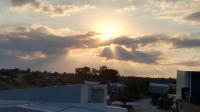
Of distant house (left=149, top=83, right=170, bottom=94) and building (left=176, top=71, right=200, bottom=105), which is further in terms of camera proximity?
distant house (left=149, top=83, right=170, bottom=94)

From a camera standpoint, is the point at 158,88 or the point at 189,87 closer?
the point at 189,87

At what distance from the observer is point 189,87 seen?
87062 mm

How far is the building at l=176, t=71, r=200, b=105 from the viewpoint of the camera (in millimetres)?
83006

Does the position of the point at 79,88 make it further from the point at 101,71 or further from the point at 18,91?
the point at 101,71

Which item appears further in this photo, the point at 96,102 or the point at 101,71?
the point at 101,71

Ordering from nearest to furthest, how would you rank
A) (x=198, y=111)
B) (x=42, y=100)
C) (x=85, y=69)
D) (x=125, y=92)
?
(x=42, y=100) < (x=198, y=111) < (x=125, y=92) < (x=85, y=69)

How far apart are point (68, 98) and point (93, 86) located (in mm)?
4832

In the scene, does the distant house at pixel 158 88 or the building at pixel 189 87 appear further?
the distant house at pixel 158 88

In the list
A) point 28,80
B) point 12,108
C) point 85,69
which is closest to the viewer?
point 12,108

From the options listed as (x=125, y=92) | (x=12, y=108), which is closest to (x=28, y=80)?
Answer: (x=125, y=92)

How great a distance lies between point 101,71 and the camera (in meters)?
152

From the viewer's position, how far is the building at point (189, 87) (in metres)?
83.0

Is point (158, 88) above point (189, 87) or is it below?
above

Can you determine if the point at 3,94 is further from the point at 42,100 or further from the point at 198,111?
the point at 198,111
